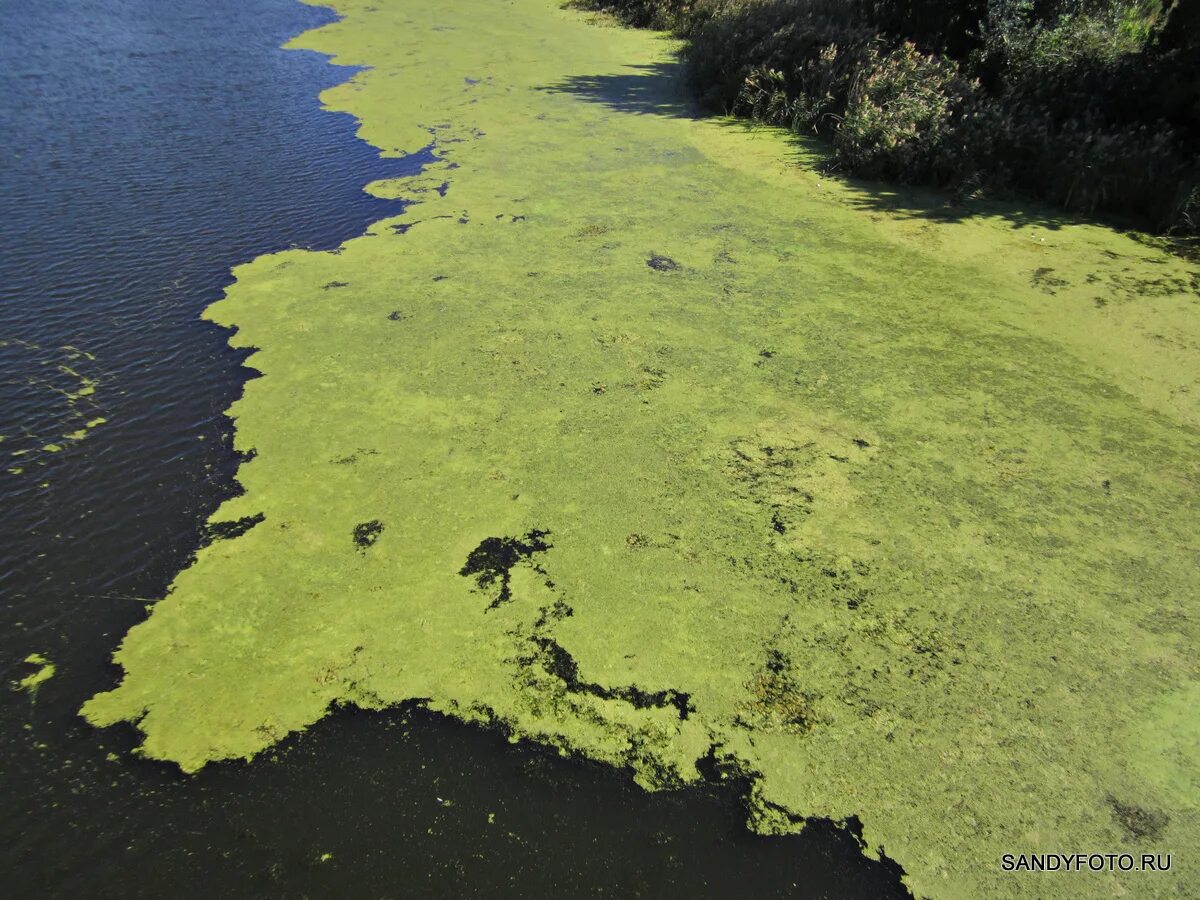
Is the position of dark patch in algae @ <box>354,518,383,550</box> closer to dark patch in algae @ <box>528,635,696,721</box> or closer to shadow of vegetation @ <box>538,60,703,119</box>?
dark patch in algae @ <box>528,635,696,721</box>

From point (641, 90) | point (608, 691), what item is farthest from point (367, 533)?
point (641, 90)

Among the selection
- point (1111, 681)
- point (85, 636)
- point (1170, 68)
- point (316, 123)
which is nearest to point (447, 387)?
point (85, 636)

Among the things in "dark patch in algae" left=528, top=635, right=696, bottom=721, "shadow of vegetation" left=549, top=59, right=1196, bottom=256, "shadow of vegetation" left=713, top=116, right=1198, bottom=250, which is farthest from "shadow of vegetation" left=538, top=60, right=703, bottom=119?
"dark patch in algae" left=528, top=635, right=696, bottom=721

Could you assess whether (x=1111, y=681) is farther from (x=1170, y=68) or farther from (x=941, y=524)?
(x=1170, y=68)

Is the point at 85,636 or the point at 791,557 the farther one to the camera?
the point at 791,557

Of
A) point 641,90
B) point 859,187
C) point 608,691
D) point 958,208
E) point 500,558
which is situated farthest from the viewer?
point 641,90

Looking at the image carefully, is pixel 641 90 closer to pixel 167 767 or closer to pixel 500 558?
pixel 500 558

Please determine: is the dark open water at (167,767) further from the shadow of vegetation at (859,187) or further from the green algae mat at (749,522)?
the shadow of vegetation at (859,187)

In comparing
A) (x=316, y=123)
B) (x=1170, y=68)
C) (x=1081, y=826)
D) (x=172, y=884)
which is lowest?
(x=172, y=884)
